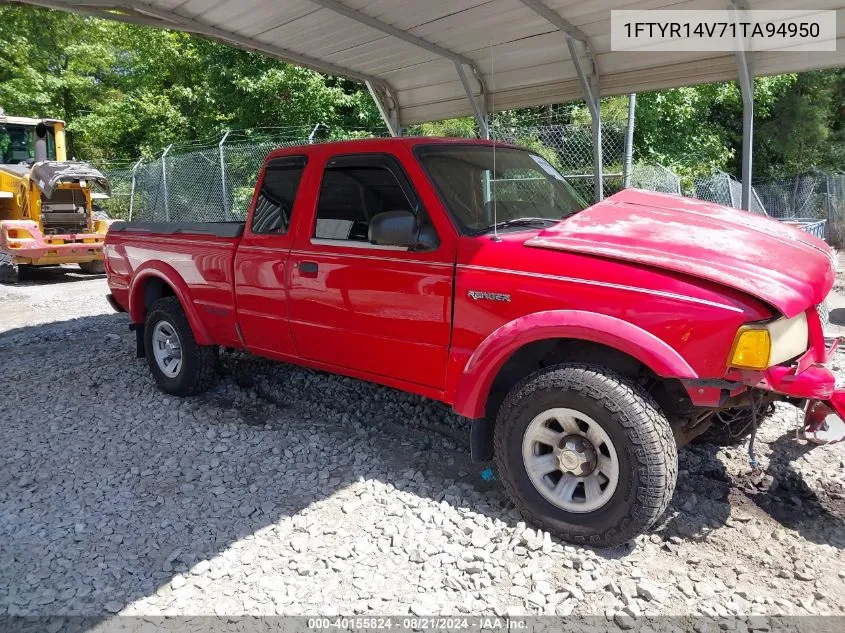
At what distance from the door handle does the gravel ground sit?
121 centimetres

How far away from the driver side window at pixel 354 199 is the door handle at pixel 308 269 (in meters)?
0.19

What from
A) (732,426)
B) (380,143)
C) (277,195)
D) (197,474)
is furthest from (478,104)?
(197,474)

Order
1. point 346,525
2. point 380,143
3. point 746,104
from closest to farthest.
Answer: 1. point 346,525
2. point 380,143
3. point 746,104

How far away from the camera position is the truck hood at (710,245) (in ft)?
9.27

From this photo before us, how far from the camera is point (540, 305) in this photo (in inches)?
125

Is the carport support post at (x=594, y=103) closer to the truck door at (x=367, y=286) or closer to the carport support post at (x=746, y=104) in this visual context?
the carport support post at (x=746, y=104)

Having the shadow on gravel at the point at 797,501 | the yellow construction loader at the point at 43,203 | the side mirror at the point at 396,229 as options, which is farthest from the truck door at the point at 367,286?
the yellow construction loader at the point at 43,203

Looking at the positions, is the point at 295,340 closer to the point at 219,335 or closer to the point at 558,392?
the point at 219,335

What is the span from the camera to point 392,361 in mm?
3830

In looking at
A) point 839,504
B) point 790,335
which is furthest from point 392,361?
point 839,504

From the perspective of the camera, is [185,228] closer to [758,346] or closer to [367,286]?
[367,286]

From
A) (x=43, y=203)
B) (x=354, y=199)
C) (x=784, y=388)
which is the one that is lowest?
(x=784, y=388)

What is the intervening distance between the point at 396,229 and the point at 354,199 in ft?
2.34

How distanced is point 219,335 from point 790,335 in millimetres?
3938
